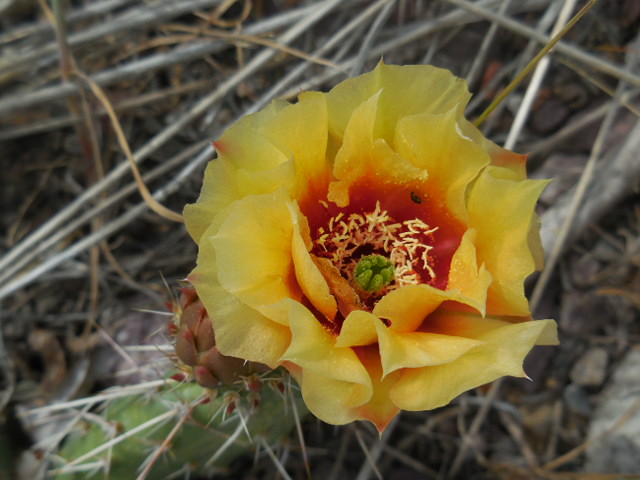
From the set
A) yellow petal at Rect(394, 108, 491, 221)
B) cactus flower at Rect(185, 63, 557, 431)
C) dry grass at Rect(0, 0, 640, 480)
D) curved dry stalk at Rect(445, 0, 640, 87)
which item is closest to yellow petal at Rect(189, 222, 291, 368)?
cactus flower at Rect(185, 63, 557, 431)

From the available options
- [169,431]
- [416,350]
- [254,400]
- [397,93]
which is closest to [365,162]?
[397,93]

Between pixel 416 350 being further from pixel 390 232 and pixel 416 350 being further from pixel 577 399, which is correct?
pixel 577 399

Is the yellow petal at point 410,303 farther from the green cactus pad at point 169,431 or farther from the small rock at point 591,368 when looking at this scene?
the small rock at point 591,368

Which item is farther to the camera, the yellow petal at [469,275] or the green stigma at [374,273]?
the green stigma at [374,273]

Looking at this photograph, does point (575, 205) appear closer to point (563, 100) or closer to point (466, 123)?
point (563, 100)

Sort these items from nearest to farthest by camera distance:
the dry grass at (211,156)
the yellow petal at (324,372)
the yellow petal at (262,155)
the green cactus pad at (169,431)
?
the yellow petal at (324,372) < the yellow petal at (262,155) < the green cactus pad at (169,431) < the dry grass at (211,156)

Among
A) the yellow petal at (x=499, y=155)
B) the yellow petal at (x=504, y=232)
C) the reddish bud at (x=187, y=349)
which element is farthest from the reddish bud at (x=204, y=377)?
the yellow petal at (x=499, y=155)

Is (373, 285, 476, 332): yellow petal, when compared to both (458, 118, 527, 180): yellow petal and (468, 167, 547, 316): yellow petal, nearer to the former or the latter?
(468, 167, 547, 316): yellow petal
